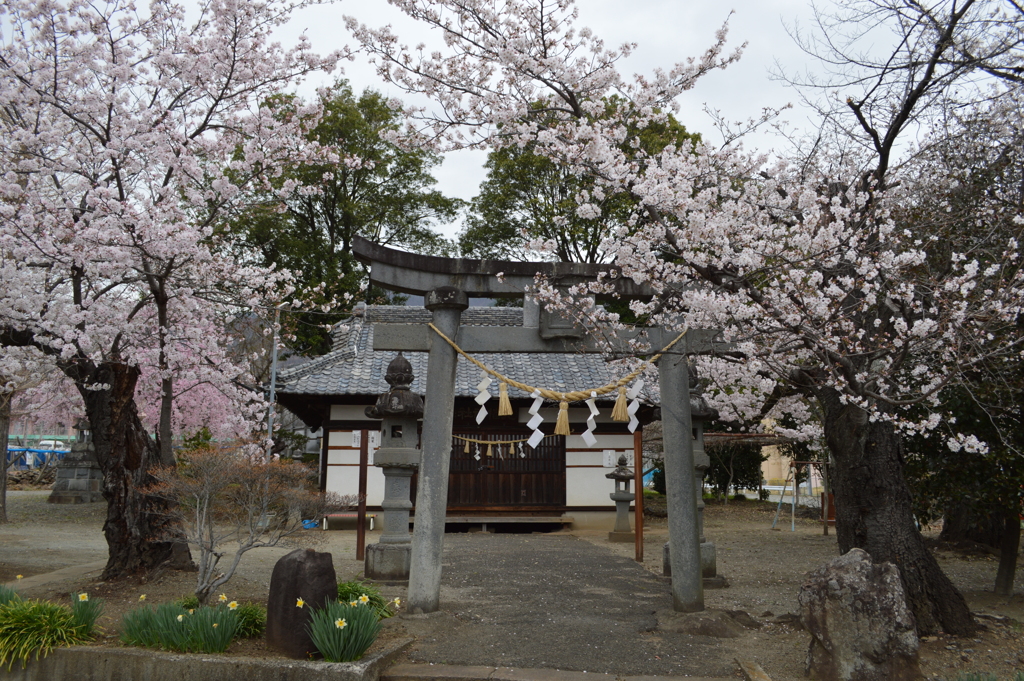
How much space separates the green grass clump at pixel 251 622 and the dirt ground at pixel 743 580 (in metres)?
0.17

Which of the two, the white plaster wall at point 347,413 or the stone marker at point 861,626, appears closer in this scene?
the stone marker at point 861,626

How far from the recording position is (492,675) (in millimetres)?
5145

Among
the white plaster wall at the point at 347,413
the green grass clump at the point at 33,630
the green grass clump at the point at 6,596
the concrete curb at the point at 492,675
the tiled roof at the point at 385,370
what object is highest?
the tiled roof at the point at 385,370

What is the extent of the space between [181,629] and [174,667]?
0.93 ft

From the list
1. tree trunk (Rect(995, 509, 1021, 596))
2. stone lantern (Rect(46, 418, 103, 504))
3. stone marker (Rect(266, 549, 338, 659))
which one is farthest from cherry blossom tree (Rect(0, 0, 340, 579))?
stone lantern (Rect(46, 418, 103, 504))

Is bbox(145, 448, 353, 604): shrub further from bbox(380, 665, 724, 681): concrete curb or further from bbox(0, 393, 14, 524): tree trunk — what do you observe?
bbox(0, 393, 14, 524): tree trunk

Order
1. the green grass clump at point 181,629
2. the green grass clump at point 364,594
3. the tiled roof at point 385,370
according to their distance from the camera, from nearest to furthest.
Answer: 1. the green grass clump at point 181,629
2. the green grass clump at point 364,594
3. the tiled roof at point 385,370

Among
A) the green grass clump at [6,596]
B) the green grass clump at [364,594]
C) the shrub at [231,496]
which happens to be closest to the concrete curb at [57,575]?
the green grass clump at [6,596]

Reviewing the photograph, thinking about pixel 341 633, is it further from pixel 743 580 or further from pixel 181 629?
pixel 743 580

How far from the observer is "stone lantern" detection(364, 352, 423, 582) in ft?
29.8

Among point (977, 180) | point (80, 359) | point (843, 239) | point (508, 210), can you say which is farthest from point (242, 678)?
point (508, 210)

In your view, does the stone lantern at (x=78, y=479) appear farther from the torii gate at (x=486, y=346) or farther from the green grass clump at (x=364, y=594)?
the torii gate at (x=486, y=346)

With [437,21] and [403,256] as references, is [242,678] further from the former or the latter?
[437,21]

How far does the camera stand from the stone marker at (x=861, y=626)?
15.9ft
